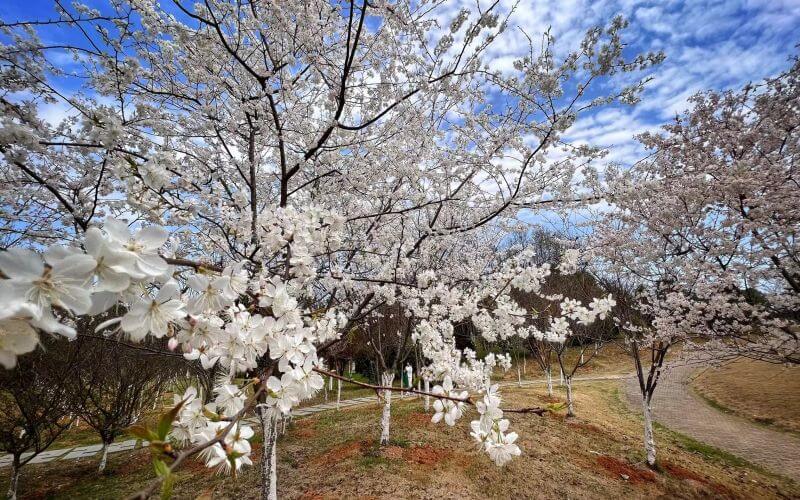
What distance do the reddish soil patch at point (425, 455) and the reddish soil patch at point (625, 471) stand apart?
11.2 feet

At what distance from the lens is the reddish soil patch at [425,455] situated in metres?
7.51

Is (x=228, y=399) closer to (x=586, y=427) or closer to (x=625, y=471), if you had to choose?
(x=625, y=471)

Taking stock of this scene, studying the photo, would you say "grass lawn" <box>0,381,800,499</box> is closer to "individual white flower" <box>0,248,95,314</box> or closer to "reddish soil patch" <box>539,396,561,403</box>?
"reddish soil patch" <box>539,396,561,403</box>

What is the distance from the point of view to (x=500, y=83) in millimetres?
3383

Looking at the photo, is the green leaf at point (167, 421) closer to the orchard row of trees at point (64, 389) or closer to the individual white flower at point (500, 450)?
the individual white flower at point (500, 450)

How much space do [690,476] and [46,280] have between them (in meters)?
Answer: 10.7

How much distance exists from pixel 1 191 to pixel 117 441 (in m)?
12.9

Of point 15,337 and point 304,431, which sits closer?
point 15,337

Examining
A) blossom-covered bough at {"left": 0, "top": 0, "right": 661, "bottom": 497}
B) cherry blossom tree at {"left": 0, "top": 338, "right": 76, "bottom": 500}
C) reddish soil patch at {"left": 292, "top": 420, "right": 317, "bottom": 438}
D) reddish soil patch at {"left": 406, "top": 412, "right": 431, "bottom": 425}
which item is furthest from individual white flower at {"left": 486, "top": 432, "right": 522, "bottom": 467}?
reddish soil patch at {"left": 292, "top": 420, "right": 317, "bottom": 438}

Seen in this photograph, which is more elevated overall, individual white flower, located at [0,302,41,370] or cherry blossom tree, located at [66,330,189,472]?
individual white flower, located at [0,302,41,370]

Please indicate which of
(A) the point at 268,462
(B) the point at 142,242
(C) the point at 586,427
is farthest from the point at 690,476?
(B) the point at 142,242

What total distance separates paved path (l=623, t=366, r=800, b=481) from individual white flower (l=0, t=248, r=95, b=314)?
9.58 metres

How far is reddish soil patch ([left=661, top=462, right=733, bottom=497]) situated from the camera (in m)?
7.09

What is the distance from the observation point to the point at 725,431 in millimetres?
11430
